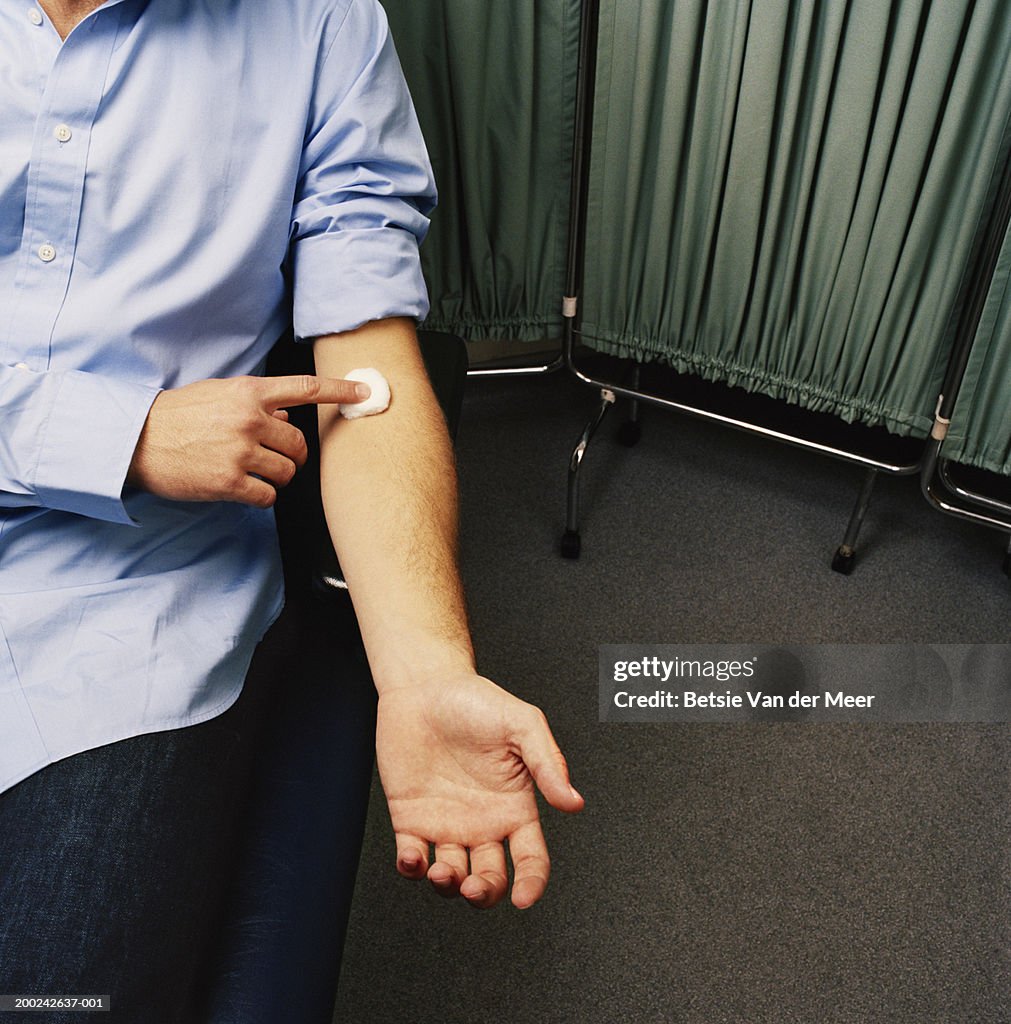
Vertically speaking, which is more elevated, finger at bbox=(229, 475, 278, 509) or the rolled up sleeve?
the rolled up sleeve

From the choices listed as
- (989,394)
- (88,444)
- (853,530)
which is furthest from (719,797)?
(88,444)

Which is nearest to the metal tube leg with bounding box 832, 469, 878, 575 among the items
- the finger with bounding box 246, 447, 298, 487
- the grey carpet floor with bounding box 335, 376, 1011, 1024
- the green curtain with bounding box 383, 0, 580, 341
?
the grey carpet floor with bounding box 335, 376, 1011, 1024

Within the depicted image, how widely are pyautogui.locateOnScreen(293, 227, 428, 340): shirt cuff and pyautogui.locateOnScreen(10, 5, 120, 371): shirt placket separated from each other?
0.64 feet

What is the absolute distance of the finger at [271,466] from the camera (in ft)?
2.67

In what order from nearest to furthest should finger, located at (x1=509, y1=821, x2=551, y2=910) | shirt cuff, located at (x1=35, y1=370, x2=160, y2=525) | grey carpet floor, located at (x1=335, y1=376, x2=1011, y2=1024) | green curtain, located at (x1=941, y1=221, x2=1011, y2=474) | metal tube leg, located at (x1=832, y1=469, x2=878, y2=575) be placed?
finger, located at (x1=509, y1=821, x2=551, y2=910), shirt cuff, located at (x1=35, y1=370, x2=160, y2=525), grey carpet floor, located at (x1=335, y1=376, x2=1011, y2=1024), green curtain, located at (x1=941, y1=221, x2=1011, y2=474), metal tube leg, located at (x1=832, y1=469, x2=878, y2=575)

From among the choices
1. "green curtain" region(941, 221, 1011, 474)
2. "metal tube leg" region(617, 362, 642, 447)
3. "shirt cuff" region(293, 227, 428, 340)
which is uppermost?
"shirt cuff" region(293, 227, 428, 340)

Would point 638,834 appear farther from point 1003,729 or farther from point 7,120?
point 7,120

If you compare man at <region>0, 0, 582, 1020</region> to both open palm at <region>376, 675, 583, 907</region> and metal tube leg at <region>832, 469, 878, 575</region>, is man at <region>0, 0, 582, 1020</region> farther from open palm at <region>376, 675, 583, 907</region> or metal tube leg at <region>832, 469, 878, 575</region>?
metal tube leg at <region>832, 469, 878, 575</region>

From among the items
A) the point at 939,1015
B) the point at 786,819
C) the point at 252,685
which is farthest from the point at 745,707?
the point at 252,685

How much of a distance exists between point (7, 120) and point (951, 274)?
1.17m

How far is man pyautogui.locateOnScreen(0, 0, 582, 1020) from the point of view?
2.40 feet

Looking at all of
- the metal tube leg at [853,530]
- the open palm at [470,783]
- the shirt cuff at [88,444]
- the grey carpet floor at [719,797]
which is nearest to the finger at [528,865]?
the open palm at [470,783]

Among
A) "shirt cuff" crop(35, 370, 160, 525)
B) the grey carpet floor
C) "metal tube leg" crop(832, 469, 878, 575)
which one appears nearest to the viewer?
"shirt cuff" crop(35, 370, 160, 525)

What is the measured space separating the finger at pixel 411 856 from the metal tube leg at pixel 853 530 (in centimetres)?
121
